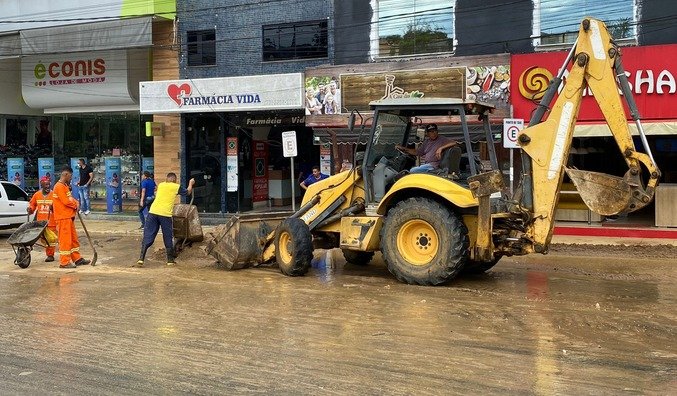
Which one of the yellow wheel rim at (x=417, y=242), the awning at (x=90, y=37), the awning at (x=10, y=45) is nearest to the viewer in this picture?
the yellow wheel rim at (x=417, y=242)

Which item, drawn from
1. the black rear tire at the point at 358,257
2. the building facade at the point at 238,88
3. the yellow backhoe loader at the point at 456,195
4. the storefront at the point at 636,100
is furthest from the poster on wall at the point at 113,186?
the storefront at the point at 636,100

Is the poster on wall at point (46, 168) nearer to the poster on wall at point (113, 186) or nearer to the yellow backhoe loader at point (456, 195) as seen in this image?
the poster on wall at point (113, 186)

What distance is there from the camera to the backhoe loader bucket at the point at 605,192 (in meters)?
8.34

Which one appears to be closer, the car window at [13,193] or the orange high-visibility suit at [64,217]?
the orange high-visibility suit at [64,217]

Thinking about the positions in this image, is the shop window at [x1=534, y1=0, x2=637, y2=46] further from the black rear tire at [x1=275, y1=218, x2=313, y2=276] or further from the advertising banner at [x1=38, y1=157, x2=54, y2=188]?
the advertising banner at [x1=38, y1=157, x2=54, y2=188]

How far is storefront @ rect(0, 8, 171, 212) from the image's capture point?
66.7 feet

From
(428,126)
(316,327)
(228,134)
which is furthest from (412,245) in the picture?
(228,134)

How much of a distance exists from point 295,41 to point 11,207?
8.48 metres

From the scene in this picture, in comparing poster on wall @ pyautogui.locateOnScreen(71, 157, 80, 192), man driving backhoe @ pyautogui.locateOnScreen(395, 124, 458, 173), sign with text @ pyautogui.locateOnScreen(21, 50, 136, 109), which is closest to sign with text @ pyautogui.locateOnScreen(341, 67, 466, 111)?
man driving backhoe @ pyautogui.locateOnScreen(395, 124, 458, 173)

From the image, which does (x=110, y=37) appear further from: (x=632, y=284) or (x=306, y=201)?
(x=632, y=284)

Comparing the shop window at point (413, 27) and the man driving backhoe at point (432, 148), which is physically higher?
the shop window at point (413, 27)

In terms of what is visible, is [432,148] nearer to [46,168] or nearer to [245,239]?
[245,239]

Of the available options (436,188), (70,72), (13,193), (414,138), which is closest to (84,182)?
(70,72)

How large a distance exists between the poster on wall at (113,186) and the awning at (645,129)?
1444 centimetres
